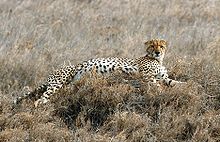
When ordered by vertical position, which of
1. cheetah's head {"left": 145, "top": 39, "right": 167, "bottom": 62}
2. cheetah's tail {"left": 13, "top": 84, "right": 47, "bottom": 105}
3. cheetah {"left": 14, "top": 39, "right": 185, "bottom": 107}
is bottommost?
cheetah's tail {"left": 13, "top": 84, "right": 47, "bottom": 105}

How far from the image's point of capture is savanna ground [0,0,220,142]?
5215mm

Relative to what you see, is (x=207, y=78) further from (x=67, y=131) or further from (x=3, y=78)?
(x=3, y=78)

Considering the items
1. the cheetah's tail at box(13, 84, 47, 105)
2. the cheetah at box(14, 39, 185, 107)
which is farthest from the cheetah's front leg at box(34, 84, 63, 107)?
the cheetah's tail at box(13, 84, 47, 105)

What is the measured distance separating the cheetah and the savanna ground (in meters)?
0.15

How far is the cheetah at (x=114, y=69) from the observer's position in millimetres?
6039

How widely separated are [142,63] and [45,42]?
109 inches

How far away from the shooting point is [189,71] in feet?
21.6

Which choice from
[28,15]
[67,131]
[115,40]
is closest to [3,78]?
[67,131]

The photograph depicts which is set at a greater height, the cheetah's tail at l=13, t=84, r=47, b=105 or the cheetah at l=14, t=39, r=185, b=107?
the cheetah at l=14, t=39, r=185, b=107

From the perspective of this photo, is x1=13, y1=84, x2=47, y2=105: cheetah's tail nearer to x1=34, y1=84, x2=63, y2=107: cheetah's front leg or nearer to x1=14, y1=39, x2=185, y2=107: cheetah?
x1=14, y1=39, x2=185, y2=107: cheetah

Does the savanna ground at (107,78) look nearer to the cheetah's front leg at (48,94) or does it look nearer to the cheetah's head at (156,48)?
the cheetah's front leg at (48,94)

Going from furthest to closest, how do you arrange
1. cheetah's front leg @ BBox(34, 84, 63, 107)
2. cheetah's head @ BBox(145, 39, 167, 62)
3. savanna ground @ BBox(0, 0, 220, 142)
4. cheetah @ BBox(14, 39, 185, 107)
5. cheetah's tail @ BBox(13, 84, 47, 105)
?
1. cheetah's head @ BBox(145, 39, 167, 62)
2. cheetah @ BBox(14, 39, 185, 107)
3. cheetah's tail @ BBox(13, 84, 47, 105)
4. cheetah's front leg @ BBox(34, 84, 63, 107)
5. savanna ground @ BBox(0, 0, 220, 142)

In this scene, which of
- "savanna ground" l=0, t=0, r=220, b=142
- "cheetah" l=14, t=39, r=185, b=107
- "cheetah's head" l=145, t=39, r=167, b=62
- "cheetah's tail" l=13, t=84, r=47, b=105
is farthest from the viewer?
"cheetah's head" l=145, t=39, r=167, b=62

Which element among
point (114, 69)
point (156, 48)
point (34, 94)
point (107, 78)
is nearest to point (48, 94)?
point (34, 94)
